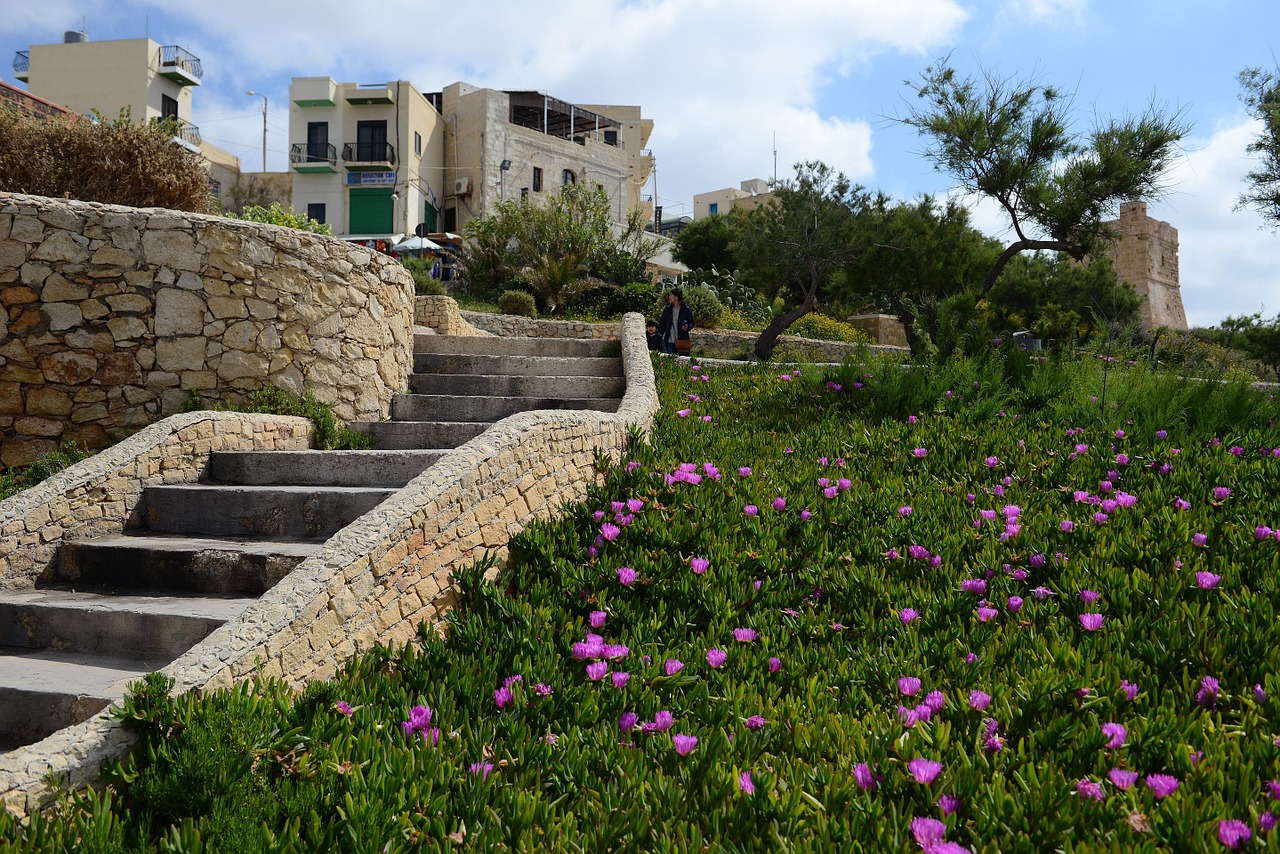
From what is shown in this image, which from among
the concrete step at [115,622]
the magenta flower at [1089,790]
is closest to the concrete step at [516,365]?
the concrete step at [115,622]

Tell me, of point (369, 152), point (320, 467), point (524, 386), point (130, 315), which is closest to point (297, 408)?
point (320, 467)

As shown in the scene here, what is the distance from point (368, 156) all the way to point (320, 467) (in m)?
34.2

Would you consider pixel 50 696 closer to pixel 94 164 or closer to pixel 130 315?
pixel 130 315

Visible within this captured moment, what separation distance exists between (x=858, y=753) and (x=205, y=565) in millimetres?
3443

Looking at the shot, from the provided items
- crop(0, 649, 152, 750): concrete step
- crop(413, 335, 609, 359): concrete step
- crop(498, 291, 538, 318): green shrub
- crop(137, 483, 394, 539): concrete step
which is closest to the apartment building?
crop(498, 291, 538, 318): green shrub

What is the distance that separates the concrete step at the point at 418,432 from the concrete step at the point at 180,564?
6.23 feet

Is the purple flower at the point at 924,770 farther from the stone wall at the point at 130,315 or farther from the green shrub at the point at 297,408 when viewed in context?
the stone wall at the point at 130,315

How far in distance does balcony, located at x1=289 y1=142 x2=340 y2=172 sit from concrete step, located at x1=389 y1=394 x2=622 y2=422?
32319 mm

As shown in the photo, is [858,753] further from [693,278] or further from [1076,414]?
[693,278]

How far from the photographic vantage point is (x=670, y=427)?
230 inches

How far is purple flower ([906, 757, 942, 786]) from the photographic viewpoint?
2.18 metres

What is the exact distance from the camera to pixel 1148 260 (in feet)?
113

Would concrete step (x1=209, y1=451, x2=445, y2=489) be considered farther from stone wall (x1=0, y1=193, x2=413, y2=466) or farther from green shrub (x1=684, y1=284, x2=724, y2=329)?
green shrub (x1=684, y1=284, x2=724, y2=329)

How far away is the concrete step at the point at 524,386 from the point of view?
7383 mm
